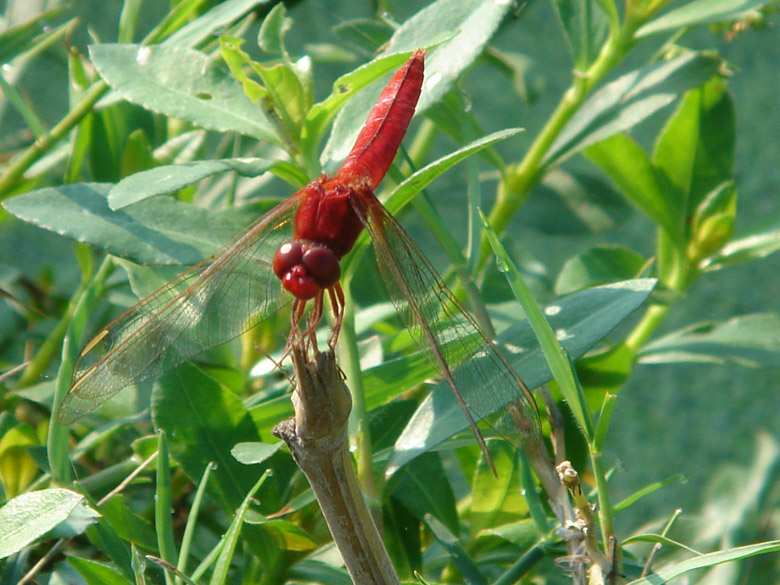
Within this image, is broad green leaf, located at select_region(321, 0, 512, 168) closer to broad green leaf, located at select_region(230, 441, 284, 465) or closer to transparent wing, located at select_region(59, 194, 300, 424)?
transparent wing, located at select_region(59, 194, 300, 424)

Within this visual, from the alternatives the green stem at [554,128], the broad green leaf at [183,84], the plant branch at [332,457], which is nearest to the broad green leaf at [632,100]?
the green stem at [554,128]

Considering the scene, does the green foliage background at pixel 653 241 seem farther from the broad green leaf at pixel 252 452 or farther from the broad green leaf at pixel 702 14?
the broad green leaf at pixel 252 452

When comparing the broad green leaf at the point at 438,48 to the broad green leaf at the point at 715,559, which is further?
the broad green leaf at the point at 438,48

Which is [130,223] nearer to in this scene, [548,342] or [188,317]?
[188,317]

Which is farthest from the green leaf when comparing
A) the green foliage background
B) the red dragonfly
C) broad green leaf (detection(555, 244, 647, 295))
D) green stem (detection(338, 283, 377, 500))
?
the green foliage background

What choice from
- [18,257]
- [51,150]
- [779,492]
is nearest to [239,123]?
[51,150]

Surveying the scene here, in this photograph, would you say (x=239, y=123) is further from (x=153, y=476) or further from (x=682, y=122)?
(x=682, y=122)
